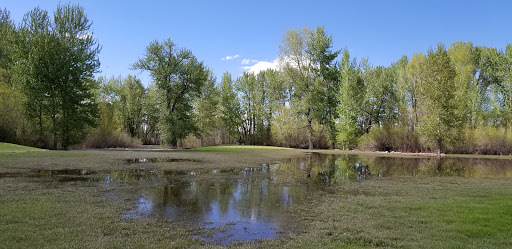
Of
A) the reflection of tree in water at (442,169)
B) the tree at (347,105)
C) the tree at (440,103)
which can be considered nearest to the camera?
the reflection of tree in water at (442,169)

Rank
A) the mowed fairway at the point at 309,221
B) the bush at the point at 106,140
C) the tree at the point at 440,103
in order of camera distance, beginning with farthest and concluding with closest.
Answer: the bush at the point at 106,140
the tree at the point at 440,103
the mowed fairway at the point at 309,221

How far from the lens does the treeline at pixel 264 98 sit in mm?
26922

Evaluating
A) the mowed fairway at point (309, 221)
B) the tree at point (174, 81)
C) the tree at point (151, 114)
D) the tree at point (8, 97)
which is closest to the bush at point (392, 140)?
the tree at point (174, 81)

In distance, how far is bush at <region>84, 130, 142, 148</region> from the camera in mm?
33125

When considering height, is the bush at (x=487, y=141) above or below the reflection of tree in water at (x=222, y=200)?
above

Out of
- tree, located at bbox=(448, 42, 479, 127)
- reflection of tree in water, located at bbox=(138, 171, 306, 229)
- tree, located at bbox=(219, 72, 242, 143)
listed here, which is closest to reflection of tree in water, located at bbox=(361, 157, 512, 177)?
reflection of tree in water, located at bbox=(138, 171, 306, 229)

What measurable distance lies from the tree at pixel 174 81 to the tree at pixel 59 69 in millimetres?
6871

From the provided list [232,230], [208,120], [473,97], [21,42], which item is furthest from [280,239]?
[208,120]

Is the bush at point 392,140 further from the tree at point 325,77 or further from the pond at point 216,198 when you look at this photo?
the pond at point 216,198

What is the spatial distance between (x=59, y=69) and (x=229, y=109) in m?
30.8

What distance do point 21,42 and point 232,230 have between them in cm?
3077

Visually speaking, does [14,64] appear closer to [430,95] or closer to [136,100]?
[136,100]

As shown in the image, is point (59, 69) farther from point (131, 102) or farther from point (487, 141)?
point (487, 141)

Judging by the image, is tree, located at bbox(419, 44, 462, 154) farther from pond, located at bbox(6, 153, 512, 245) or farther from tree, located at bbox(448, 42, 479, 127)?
pond, located at bbox(6, 153, 512, 245)
